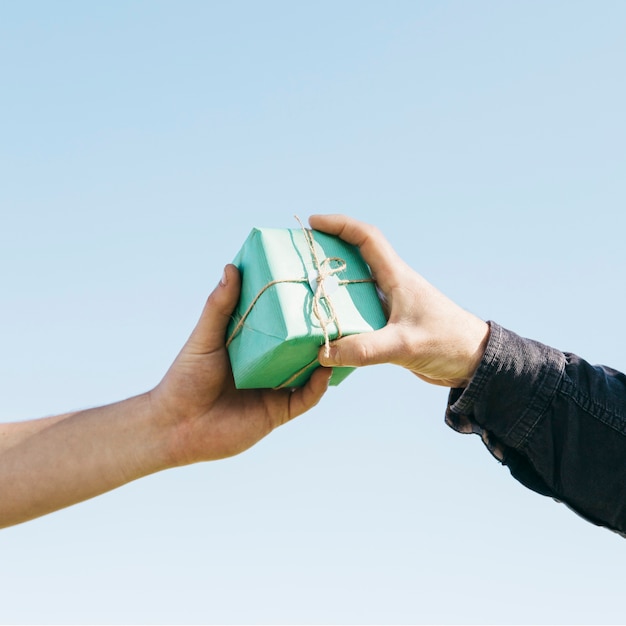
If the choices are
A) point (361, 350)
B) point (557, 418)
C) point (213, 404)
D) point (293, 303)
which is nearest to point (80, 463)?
point (213, 404)

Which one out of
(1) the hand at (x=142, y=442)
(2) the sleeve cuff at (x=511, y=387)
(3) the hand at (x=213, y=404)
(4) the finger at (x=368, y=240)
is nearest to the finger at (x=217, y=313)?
(3) the hand at (x=213, y=404)

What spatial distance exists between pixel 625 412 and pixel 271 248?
1.43 metres

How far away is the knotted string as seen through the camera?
8.14 feet

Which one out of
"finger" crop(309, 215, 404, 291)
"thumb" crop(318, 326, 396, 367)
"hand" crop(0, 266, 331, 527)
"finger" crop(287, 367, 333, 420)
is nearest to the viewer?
"thumb" crop(318, 326, 396, 367)

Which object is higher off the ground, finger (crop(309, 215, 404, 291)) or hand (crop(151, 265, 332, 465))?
finger (crop(309, 215, 404, 291))

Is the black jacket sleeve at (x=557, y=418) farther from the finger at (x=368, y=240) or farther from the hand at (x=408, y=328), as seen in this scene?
the finger at (x=368, y=240)

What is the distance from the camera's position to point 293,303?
97.7 inches

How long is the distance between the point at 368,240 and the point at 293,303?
1.45ft

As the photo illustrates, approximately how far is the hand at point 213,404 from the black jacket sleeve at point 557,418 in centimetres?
65

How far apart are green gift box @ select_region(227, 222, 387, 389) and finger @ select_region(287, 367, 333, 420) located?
0.04 metres

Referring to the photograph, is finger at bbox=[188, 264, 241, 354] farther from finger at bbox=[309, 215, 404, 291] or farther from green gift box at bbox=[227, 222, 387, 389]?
finger at bbox=[309, 215, 404, 291]

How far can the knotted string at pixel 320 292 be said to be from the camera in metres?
2.48

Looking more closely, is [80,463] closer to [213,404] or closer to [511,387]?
[213,404]

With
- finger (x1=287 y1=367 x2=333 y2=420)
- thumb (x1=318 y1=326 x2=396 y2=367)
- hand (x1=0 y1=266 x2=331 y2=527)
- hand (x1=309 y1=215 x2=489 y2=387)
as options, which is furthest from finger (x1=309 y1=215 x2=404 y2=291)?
hand (x1=0 y1=266 x2=331 y2=527)
